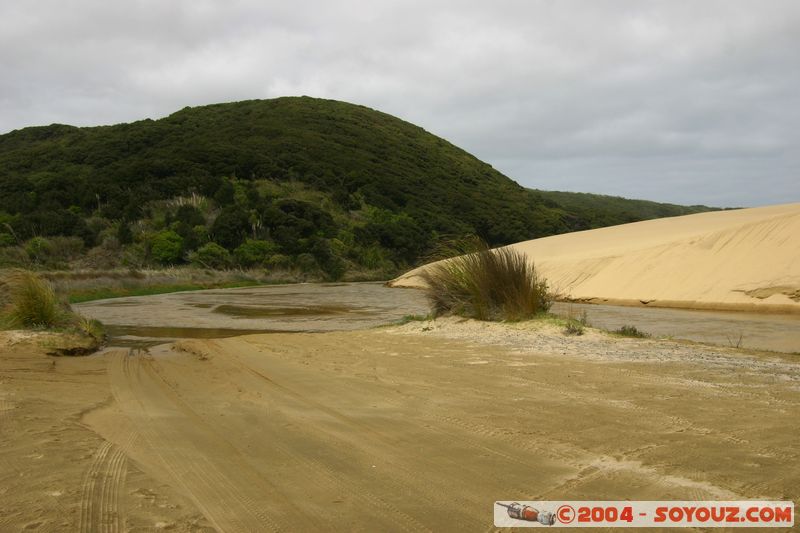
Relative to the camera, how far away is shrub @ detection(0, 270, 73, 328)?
33.8ft

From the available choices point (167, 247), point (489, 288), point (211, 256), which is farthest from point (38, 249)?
point (489, 288)

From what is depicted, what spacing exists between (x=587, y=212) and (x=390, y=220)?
35.3m

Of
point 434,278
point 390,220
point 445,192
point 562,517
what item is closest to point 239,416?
point 562,517

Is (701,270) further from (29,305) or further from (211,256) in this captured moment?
(211,256)

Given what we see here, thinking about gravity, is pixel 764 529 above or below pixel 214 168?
below

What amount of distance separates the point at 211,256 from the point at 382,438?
36.1 meters

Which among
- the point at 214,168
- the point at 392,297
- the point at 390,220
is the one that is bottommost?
the point at 392,297

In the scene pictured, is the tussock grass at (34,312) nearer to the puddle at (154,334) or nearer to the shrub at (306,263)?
the puddle at (154,334)

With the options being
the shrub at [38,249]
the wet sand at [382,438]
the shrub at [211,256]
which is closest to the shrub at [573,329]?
the wet sand at [382,438]

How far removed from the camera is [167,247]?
38.6 metres

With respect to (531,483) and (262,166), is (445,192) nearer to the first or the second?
(262,166)

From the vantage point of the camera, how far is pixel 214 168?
50.3 m

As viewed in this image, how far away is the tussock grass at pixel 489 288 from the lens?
11.4m

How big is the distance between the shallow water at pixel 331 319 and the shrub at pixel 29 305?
1.12 m
